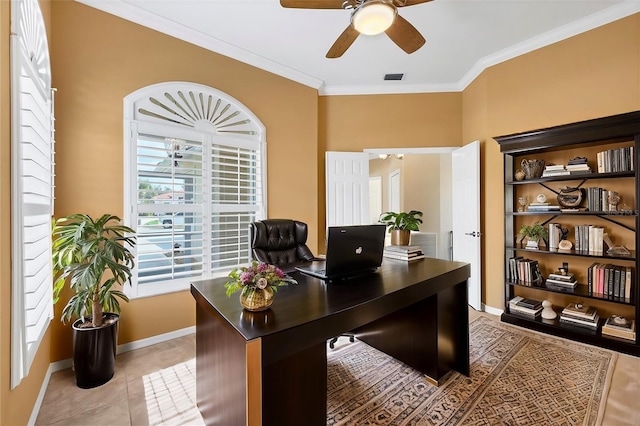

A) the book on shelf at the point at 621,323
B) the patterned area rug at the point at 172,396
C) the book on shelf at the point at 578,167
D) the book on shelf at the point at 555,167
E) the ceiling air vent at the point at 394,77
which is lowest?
the patterned area rug at the point at 172,396

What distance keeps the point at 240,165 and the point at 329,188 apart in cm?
131

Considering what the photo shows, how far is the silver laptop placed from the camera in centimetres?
156

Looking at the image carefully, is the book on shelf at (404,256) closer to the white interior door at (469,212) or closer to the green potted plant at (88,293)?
the white interior door at (469,212)

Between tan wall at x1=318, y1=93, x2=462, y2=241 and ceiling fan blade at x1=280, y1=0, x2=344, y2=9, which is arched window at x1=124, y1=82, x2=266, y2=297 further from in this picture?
ceiling fan blade at x1=280, y1=0, x2=344, y2=9

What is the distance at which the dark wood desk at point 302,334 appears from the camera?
104 cm

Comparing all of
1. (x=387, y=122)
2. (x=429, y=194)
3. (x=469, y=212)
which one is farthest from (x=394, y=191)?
(x=469, y=212)

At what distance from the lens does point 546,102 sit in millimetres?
3016

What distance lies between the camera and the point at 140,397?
1.89m

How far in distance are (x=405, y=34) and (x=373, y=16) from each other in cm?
50

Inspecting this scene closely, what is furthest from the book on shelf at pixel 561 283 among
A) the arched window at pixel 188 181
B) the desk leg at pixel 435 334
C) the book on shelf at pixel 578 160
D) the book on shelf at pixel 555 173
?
the arched window at pixel 188 181

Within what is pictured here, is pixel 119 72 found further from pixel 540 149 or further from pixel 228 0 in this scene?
pixel 540 149

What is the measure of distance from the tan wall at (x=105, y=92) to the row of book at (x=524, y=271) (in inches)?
136

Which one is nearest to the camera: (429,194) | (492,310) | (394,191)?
(492,310)

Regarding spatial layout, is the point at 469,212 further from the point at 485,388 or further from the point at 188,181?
the point at 188,181
